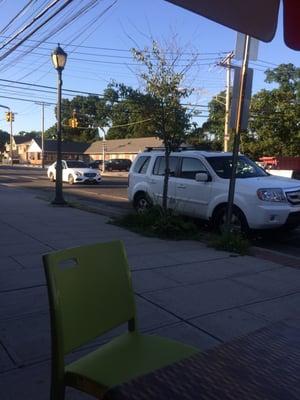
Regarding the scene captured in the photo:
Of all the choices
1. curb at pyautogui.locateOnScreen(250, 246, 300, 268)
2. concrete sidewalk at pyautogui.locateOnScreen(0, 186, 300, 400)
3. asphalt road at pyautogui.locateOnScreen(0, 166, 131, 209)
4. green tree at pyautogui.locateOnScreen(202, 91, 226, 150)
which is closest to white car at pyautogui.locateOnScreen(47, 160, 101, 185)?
asphalt road at pyautogui.locateOnScreen(0, 166, 131, 209)

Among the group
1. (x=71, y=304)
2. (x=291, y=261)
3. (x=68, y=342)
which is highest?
(x=71, y=304)

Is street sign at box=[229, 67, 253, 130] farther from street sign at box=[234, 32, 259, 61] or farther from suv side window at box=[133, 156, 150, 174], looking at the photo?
suv side window at box=[133, 156, 150, 174]

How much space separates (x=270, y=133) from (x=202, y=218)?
38.1 m

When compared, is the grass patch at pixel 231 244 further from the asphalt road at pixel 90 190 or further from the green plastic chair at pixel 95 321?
the asphalt road at pixel 90 190

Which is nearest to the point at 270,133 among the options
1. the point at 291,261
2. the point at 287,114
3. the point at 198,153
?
the point at 287,114

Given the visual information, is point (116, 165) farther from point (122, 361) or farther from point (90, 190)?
point (122, 361)

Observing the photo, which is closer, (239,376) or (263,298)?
(239,376)

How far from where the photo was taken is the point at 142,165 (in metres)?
12.1

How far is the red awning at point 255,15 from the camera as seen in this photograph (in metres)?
2.59

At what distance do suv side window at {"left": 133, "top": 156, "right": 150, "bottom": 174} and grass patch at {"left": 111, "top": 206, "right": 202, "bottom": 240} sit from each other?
6.95 ft

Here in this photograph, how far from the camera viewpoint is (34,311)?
4.78m

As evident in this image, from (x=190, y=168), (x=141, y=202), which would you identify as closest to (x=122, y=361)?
(x=190, y=168)

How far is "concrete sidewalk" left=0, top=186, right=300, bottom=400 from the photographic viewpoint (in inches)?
150

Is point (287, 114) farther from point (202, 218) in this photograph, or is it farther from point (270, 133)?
point (202, 218)
